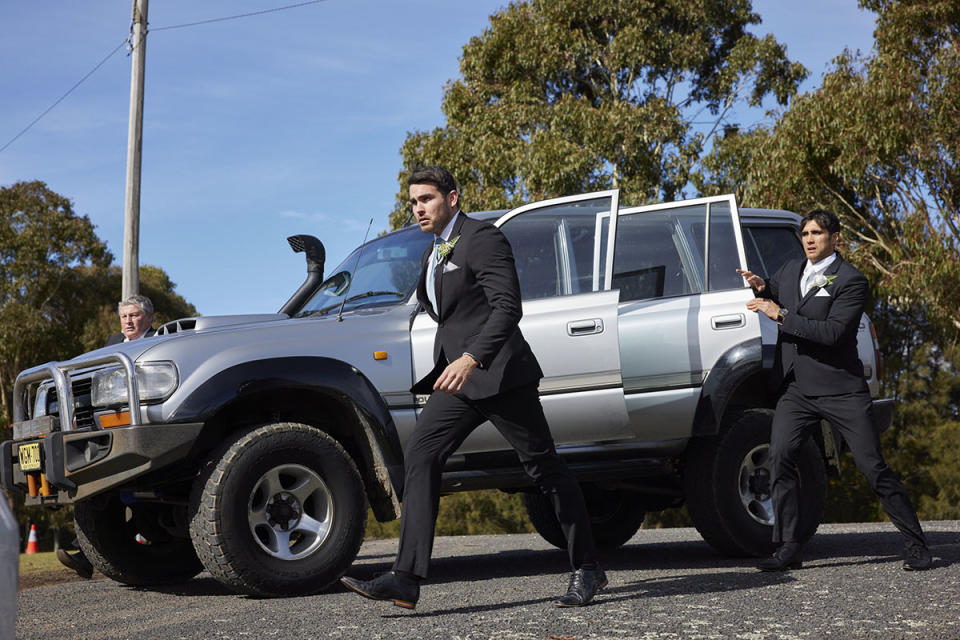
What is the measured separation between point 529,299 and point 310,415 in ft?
4.57

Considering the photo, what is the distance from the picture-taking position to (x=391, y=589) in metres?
4.63

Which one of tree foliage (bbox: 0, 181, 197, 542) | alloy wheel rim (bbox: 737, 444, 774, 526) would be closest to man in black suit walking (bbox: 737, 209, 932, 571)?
alloy wheel rim (bbox: 737, 444, 774, 526)

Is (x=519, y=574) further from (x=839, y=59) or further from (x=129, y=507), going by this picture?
(x=839, y=59)

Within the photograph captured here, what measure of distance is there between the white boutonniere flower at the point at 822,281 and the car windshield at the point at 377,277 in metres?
2.19

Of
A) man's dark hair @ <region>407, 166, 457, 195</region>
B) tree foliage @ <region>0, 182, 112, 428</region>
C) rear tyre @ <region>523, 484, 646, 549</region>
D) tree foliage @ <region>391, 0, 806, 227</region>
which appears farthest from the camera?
tree foliage @ <region>0, 182, 112, 428</region>

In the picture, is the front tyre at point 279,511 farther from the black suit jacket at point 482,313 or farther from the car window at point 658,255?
the car window at point 658,255

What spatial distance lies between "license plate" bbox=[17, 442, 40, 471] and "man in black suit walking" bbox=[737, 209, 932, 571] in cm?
380

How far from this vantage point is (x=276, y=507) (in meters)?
5.46

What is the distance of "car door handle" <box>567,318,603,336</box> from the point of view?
235 inches

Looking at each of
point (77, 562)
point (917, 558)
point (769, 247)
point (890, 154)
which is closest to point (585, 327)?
point (769, 247)

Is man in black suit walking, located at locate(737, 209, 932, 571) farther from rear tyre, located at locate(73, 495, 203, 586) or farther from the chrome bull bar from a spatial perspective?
rear tyre, located at locate(73, 495, 203, 586)

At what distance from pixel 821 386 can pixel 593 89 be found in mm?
19035

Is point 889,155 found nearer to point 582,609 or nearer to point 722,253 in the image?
point 722,253

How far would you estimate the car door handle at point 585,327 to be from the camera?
5.98 metres
